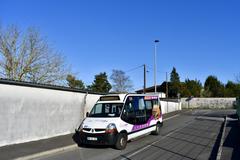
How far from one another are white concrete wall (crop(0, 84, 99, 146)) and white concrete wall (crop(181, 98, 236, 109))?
2090 inches

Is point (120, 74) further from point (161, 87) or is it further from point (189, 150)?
point (189, 150)

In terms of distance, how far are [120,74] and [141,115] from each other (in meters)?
51.9

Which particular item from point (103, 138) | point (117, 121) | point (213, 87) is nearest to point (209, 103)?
point (213, 87)

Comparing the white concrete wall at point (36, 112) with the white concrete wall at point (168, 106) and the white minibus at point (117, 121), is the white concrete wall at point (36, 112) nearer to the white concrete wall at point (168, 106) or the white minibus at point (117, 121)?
the white minibus at point (117, 121)

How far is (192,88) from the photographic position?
91188mm

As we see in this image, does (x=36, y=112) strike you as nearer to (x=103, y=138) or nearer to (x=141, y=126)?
(x=103, y=138)

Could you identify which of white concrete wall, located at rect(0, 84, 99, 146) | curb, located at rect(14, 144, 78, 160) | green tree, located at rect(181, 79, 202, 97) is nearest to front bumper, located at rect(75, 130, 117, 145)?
curb, located at rect(14, 144, 78, 160)

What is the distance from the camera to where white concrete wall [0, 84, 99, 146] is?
13.1m

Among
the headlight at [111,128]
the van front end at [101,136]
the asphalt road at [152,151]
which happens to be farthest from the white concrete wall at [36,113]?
the headlight at [111,128]

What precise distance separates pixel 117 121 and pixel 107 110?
1.29 m

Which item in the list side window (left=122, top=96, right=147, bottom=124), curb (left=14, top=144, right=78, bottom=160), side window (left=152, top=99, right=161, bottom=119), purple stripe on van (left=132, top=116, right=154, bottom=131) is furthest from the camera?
side window (left=152, top=99, right=161, bottom=119)

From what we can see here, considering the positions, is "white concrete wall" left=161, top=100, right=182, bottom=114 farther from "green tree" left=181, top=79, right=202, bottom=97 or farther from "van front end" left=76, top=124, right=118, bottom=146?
"green tree" left=181, top=79, right=202, bottom=97

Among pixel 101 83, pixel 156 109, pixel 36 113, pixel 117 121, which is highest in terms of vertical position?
pixel 101 83

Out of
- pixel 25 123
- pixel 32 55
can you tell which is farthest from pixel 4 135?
pixel 32 55
